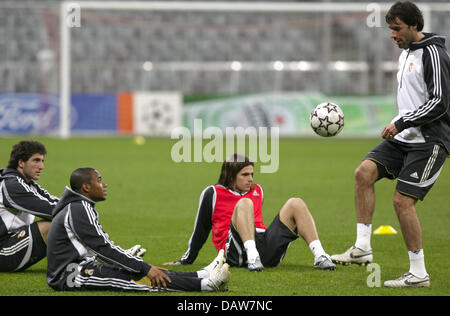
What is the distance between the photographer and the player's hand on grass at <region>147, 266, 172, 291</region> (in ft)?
19.4

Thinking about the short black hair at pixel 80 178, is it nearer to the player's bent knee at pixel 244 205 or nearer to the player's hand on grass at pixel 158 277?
the player's hand on grass at pixel 158 277

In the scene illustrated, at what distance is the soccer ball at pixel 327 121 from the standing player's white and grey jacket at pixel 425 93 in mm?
1271

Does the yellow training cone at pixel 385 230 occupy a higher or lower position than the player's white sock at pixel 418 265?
lower

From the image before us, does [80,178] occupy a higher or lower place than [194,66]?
lower

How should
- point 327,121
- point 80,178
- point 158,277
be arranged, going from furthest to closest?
point 327,121
point 80,178
point 158,277

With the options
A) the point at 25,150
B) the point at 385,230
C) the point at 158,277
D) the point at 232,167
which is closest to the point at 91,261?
the point at 158,277

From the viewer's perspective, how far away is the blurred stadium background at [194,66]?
29094 millimetres

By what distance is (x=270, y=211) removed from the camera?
11.4 meters

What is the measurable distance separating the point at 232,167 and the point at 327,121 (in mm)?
1318

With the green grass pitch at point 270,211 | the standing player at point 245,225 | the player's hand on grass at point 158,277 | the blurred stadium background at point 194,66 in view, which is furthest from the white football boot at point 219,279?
the blurred stadium background at point 194,66

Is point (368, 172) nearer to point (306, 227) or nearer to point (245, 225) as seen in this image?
point (306, 227)

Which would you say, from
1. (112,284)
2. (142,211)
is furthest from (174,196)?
(112,284)

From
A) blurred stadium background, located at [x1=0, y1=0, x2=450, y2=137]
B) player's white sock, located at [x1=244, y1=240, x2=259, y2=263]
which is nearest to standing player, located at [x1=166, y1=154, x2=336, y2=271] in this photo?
player's white sock, located at [x1=244, y1=240, x2=259, y2=263]
